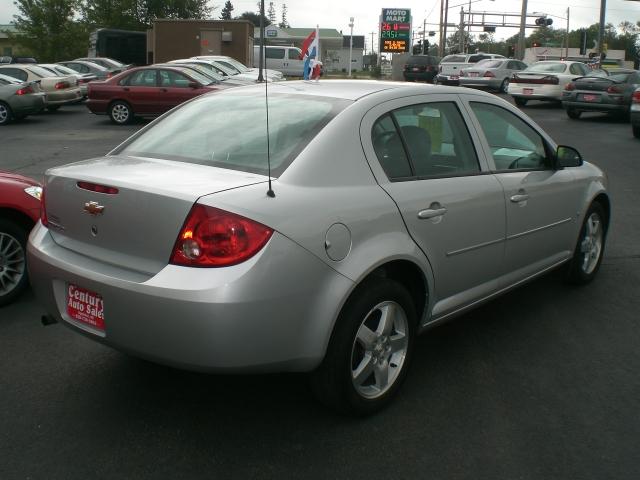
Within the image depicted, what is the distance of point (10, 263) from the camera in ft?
17.2

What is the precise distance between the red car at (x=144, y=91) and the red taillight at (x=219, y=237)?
16242mm

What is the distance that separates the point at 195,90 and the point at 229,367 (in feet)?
54.8

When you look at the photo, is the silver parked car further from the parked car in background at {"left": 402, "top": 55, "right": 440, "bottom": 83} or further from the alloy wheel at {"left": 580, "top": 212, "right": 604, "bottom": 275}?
the parked car in background at {"left": 402, "top": 55, "right": 440, "bottom": 83}

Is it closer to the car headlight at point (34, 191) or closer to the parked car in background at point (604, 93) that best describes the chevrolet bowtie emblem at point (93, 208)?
the car headlight at point (34, 191)

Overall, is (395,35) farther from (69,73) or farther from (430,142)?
(430,142)

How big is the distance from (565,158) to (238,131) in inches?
94.5

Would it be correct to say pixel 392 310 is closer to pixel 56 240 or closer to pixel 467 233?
pixel 467 233

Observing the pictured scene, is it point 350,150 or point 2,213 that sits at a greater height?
point 350,150

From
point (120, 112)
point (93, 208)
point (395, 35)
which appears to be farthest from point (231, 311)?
point (395, 35)

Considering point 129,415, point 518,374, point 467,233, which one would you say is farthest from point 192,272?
point 518,374

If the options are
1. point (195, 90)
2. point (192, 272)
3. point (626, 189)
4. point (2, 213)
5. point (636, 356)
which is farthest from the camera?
point (195, 90)

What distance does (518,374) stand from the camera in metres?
4.10

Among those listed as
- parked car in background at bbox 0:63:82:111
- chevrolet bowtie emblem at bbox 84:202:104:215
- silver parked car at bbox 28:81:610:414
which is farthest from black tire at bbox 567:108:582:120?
chevrolet bowtie emblem at bbox 84:202:104:215

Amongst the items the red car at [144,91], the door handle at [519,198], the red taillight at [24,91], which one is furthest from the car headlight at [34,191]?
the red taillight at [24,91]
